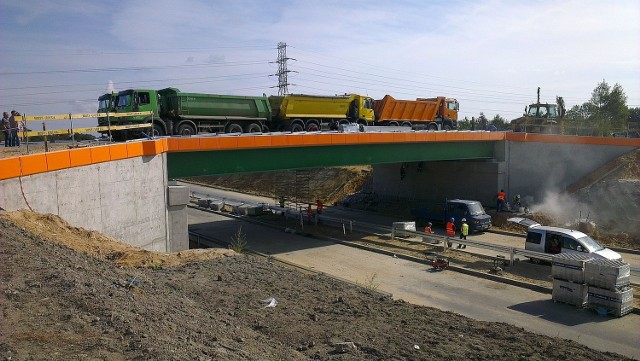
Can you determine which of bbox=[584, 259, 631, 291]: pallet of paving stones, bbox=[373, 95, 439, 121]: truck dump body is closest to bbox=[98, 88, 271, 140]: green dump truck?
bbox=[373, 95, 439, 121]: truck dump body

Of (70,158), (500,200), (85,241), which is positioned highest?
(70,158)

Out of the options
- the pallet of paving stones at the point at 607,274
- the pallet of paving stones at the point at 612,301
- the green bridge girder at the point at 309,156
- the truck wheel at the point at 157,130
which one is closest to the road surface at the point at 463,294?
the pallet of paving stones at the point at 612,301

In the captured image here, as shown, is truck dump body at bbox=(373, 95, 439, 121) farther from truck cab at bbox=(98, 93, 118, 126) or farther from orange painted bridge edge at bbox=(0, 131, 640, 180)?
truck cab at bbox=(98, 93, 118, 126)

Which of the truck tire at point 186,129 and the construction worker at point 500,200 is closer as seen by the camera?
the truck tire at point 186,129

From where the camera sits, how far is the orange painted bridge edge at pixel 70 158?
34.7 ft

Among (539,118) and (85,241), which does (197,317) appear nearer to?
(85,241)

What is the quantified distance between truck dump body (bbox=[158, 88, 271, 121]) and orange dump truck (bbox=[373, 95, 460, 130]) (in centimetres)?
1064

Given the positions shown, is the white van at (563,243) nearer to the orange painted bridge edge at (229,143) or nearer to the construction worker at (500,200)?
the orange painted bridge edge at (229,143)

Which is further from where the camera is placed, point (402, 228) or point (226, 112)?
point (402, 228)

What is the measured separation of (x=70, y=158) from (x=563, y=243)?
16.4 meters

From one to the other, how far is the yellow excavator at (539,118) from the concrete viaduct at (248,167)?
4.30 m

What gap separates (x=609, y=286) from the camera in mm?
13055

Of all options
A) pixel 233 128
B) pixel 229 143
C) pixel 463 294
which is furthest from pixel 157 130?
pixel 463 294

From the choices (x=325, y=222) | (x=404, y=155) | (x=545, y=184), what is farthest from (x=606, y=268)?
(x=545, y=184)
